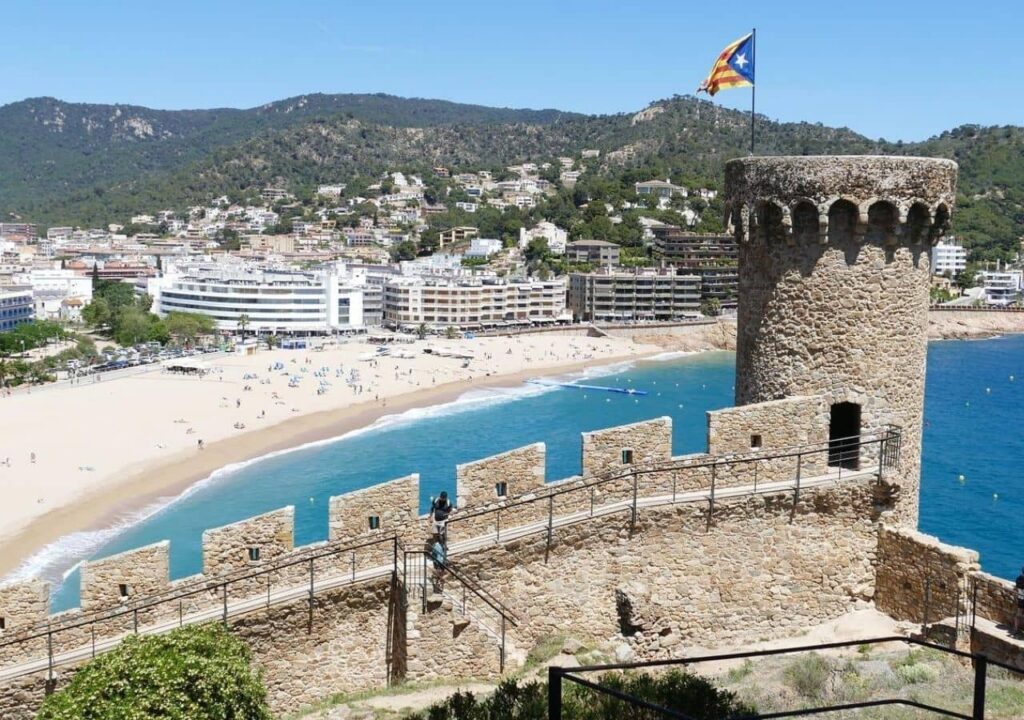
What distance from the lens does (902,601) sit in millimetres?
11281

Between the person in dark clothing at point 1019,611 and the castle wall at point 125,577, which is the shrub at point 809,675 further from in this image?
the castle wall at point 125,577

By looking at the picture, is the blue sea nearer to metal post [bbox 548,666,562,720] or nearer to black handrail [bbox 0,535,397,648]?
black handrail [bbox 0,535,397,648]

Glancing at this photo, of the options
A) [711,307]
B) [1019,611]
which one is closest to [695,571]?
[1019,611]

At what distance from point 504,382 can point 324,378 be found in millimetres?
14556

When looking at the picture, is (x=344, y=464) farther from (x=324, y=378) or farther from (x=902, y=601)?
(x=902, y=601)

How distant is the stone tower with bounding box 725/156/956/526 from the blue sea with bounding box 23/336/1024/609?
23.5 meters

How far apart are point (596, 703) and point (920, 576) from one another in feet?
17.6

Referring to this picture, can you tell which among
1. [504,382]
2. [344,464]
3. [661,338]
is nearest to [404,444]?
[344,464]

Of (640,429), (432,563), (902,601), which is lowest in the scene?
(902,601)

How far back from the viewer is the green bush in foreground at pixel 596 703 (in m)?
7.20

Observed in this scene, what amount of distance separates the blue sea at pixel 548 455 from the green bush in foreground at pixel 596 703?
2384cm

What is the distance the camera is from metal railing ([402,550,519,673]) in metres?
9.98

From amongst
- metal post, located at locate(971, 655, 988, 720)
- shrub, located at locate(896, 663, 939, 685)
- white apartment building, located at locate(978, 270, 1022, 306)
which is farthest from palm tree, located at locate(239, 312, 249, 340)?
metal post, located at locate(971, 655, 988, 720)

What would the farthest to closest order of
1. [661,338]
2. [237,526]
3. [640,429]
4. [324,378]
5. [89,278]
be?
[89,278]
[661,338]
[324,378]
[640,429]
[237,526]
